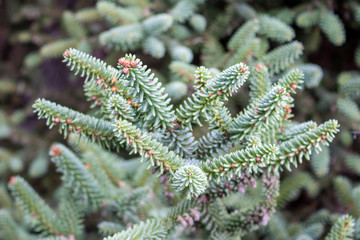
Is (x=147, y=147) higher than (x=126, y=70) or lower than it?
lower

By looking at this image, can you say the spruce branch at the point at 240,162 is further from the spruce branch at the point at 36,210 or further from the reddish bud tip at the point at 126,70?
the spruce branch at the point at 36,210

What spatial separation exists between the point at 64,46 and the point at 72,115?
1057 millimetres

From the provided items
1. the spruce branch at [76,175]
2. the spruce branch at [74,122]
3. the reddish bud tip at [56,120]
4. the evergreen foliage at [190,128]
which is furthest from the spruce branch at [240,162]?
the spruce branch at [76,175]

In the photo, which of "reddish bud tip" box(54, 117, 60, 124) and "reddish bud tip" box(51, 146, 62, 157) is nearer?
"reddish bud tip" box(54, 117, 60, 124)

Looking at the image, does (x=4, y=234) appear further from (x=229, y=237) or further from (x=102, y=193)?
(x=229, y=237)

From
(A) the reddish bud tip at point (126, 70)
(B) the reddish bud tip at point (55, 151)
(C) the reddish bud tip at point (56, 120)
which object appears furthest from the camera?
(B) the reddish bud tip at point (55, 151)

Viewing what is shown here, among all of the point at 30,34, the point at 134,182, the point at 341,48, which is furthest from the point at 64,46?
the point at 341,48

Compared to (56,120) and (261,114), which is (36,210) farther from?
(261,114)

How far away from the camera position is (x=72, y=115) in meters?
0.85

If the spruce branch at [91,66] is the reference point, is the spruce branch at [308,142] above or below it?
below

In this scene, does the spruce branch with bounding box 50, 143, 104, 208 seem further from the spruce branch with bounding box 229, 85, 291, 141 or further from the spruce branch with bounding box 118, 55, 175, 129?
the spruce branch with bounding box 229, 85, 291, 141

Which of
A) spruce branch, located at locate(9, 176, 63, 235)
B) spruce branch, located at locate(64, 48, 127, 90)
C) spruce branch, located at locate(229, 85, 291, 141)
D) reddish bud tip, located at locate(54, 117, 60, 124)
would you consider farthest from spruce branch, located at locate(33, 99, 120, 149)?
spruce branch, located at locate(9, 176, 63, 235)

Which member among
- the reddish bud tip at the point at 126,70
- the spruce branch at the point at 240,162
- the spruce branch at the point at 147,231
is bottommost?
the spruce branch at the point at 147,231

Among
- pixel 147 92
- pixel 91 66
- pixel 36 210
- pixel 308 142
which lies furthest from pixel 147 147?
pixel 36 210
